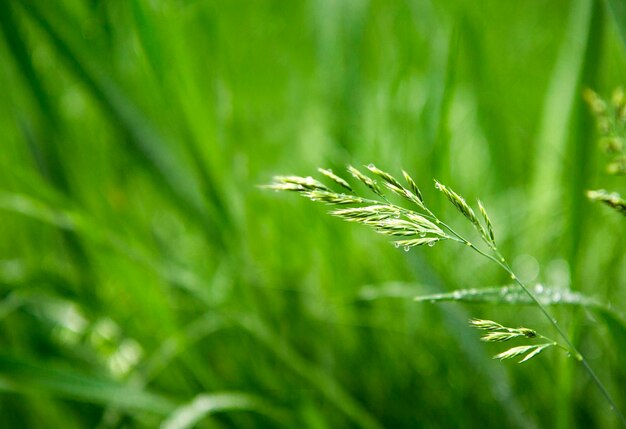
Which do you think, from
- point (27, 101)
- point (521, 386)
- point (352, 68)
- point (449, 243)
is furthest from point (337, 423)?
point (27, 101)

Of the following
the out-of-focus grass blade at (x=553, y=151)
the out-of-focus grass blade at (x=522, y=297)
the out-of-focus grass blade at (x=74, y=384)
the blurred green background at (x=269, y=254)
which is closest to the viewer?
the out-of-focus grass blade at (x=522, y=297)

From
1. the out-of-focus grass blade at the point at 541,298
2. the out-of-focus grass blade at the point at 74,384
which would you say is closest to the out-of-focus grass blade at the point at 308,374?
the out-of-focus grass blade at the point at 74,384

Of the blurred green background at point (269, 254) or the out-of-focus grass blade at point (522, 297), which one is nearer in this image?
the out-of-focus grass blade at point (522, 297)

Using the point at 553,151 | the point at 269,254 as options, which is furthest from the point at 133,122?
the point at 553,151

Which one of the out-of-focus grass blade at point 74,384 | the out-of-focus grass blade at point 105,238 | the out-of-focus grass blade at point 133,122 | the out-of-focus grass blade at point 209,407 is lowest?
the out-of-focus grass blade at point 209,407

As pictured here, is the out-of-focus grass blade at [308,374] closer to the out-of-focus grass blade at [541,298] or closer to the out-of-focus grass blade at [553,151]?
the out-of-focus grass blade at [541,298]

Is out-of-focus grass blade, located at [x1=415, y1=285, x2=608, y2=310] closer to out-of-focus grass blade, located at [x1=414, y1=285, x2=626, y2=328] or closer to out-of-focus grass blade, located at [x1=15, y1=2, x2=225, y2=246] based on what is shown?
out-of-focus grass blade, located at [x1=414, y1=285, x2=626, y2=328]

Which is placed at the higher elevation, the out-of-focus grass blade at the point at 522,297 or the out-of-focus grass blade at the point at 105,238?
the out-of-focus grass blade at the point at 105,238

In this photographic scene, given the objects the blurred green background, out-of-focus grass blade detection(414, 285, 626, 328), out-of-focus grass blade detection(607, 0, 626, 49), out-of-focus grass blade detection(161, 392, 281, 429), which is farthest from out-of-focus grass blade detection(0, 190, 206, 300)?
out-of-focus grass blade detection(607, 0, 626, 49)
